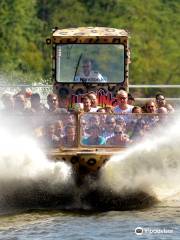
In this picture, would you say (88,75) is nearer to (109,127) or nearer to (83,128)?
(109,127)

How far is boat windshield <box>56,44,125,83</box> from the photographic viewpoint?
22116mm

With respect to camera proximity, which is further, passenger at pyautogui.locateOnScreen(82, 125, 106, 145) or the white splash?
passenger at pyautogui.locateOnScreen(82, 125, 106, 145)

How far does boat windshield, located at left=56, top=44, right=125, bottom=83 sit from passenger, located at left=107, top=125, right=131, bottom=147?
3.32 metres

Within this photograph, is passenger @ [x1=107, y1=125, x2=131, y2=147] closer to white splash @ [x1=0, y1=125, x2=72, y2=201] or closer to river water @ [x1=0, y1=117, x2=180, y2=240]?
river water @ [x1=0, y1=117, x2=180, y2=240]

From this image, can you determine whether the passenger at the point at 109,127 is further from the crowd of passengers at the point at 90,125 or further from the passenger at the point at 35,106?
the passenger at the point at 35,106

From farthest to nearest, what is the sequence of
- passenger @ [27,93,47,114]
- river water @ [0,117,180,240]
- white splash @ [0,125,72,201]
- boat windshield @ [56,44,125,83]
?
boat windshield @ [56,44,125,83], passenger @ [27,93,47,114], white splash @ [0,125,72,201], river water @ [0,117,180,240]

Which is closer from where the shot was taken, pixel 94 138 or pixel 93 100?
pixel 94 138

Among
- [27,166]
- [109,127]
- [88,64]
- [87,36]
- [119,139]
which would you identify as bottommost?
[27,166]

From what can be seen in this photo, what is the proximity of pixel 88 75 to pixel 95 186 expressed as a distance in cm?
384

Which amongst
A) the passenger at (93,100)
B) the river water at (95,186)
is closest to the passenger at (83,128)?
the river water at (95,186)

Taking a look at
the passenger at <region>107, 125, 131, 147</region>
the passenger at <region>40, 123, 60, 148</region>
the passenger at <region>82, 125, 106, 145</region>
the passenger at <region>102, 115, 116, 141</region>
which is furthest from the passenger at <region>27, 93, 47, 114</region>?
the passenger at <region>107, 125, 131, 147</region>

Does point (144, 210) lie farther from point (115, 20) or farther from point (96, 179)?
point (115, 20)

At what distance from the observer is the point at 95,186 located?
18781 mm

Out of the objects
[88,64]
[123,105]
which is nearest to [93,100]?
[123,105]
